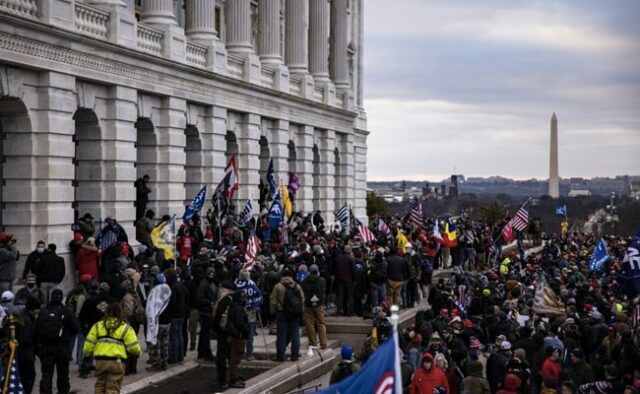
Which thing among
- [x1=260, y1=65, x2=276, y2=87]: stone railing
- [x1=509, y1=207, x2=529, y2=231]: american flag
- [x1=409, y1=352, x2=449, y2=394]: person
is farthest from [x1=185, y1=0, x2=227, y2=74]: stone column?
[x1=409, y1=352, x2=449, y2=394]: person

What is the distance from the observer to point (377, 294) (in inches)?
1126

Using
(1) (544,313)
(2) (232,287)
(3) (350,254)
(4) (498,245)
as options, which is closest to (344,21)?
(4) (498,245)

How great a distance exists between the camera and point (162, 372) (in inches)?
810

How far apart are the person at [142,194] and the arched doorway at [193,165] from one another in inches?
181

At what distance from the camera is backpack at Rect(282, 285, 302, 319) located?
867 inches

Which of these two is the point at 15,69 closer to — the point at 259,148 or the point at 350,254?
the point at 350,254

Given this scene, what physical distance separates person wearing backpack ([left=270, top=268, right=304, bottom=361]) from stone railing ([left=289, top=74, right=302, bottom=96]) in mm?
25669

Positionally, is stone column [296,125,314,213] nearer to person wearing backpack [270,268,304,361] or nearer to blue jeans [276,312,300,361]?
blue jeans [276,312,300,361]

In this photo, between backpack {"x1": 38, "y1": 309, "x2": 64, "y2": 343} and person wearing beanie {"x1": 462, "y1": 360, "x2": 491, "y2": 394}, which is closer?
person wearing beanie {"x1": 462, "y1": 360, "x2": 491, "y2": 394}

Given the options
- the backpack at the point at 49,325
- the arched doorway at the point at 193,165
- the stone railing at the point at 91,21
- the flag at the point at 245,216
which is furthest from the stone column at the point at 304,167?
the backpack at the point at 49,325

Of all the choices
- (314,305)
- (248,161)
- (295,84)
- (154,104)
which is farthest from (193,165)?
(314,305)

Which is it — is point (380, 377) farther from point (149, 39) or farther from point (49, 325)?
point (149, 39)

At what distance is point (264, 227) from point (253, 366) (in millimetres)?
13169

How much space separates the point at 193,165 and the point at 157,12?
Answer: 5284mm
